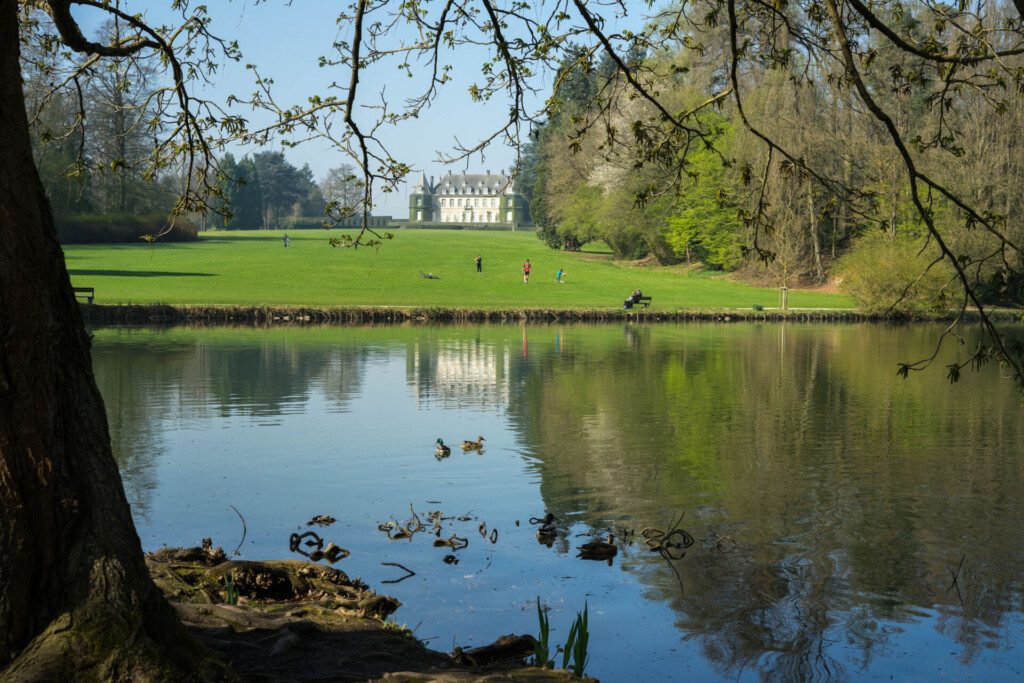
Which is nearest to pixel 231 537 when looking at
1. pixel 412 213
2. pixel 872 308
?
pixel 872 308

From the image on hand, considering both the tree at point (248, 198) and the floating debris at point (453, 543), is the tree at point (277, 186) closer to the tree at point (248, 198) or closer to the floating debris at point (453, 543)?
the tree at point (248, 198)

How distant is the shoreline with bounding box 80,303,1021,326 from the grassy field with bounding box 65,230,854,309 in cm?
230

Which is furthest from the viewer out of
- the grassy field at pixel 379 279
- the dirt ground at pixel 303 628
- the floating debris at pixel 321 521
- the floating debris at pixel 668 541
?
the grassy field at pixel 379 279

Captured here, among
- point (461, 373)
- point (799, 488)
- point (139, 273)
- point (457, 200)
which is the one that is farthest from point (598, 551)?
point (457, 200)

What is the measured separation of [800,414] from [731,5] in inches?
586

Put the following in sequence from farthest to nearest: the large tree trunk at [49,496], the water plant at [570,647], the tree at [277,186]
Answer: the tree at [277,186] < the water plant at [570,647] < the large tree trunk at [49,496]

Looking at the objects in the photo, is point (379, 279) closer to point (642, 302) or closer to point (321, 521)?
point (642, 302)

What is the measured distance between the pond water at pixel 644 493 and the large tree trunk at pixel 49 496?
331cm

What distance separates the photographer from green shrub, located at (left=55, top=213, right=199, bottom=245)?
234ft

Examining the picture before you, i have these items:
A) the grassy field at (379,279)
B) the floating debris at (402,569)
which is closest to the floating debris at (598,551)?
the floating debris at (402,569)

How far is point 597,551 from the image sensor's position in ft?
33.6

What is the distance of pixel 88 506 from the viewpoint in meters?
5.25

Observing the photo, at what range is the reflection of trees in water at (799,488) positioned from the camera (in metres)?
8.70

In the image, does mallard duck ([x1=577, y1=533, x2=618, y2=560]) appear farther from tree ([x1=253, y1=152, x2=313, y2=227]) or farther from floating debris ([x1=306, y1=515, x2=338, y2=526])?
tree ([x1=253, y1=152, x2=313, y2=227])
